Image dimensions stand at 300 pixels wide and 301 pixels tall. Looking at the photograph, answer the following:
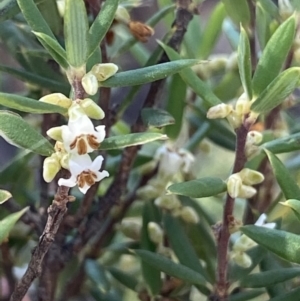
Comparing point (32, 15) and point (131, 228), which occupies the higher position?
point (32, 15)

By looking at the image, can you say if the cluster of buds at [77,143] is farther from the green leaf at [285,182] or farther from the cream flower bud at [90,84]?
the green leaf at [285,182]

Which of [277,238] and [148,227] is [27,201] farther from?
[277,238]

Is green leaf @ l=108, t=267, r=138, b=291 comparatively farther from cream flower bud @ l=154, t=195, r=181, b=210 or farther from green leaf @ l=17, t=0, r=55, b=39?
green leaf @ l=17, t=0, r=55, b=39

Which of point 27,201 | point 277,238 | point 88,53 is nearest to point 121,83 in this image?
point 88,53

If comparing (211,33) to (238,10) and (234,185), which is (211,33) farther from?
(234,185)

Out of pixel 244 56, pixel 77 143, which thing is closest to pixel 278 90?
pixel 244 56

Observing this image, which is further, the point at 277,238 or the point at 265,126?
the point at 265,126
